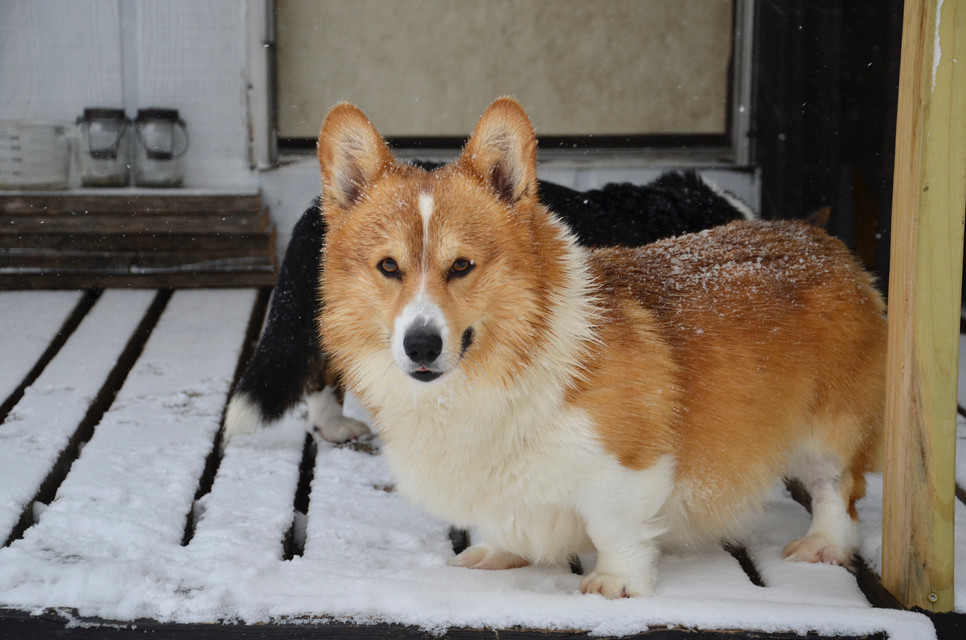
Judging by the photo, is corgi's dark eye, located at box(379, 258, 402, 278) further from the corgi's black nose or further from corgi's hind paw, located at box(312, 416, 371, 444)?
corgi's hind paw, located at box(312, 416, 371, 444)

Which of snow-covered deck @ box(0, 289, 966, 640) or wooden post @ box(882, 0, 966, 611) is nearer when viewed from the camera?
wooden post @ box(882, 0, 966, 611)

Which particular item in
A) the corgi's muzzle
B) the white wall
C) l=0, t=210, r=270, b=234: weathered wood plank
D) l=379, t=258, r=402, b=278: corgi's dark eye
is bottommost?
l=0, t=210, r=270, b=234: weathered wood plank

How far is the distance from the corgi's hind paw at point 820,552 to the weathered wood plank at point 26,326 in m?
2.42

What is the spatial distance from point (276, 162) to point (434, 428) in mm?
2915

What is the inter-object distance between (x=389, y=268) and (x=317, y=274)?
3.31 ft

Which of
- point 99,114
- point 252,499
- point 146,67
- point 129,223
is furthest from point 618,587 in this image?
point 146,67

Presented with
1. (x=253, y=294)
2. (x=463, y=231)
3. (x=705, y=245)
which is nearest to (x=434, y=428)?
(x=463, y=231)

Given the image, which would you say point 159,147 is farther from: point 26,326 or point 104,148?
point 26,326

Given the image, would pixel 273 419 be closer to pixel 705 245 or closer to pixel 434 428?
pixel 434 428

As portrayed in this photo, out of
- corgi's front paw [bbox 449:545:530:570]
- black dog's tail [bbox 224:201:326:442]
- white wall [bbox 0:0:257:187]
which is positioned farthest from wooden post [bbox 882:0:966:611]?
white wall [bbox 0:0:257:187]

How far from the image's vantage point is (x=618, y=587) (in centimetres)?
208

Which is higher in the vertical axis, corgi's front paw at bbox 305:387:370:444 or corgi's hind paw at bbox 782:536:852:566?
corgi's front paw at bbox 305:387:370:444

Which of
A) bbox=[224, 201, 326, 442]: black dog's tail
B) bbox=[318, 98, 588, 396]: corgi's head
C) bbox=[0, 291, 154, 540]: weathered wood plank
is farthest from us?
bbox=[224, 201, 326, 442]: black dog's tail

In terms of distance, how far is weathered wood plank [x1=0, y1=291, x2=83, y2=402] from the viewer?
3.43 metres
